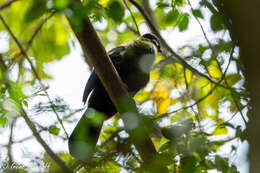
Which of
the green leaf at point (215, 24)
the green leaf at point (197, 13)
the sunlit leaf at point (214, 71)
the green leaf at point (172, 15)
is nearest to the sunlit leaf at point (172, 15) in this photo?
the green leaf at point (172, 15)

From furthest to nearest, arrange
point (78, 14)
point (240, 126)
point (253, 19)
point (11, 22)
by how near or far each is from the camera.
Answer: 1. point (11, 22)
2. point (240, 126)
3. point (78, 14)
4. point (253, 19)

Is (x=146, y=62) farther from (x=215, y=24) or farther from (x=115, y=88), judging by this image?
(x=115, y=88)

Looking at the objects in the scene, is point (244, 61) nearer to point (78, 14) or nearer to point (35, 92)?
point (78, 14)

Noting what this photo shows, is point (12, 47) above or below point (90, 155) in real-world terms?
above

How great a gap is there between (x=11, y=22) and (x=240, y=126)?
349 cm

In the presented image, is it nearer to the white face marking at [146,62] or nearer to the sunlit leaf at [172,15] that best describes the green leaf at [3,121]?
the sunlit leaf at [172,15]

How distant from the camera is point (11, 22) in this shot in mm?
4574

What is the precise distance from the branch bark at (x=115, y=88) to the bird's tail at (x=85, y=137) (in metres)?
0.19

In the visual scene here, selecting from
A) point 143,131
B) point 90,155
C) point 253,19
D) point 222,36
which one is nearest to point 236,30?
point 253,19

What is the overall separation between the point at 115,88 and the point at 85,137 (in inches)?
18.9

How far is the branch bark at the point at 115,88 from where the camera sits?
2256mm

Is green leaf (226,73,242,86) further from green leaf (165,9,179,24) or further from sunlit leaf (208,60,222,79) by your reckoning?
green leaf (165,9,179,24)

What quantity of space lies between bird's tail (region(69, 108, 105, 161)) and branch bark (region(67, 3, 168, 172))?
194 millimetres

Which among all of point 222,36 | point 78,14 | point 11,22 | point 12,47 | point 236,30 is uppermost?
point 11,22
